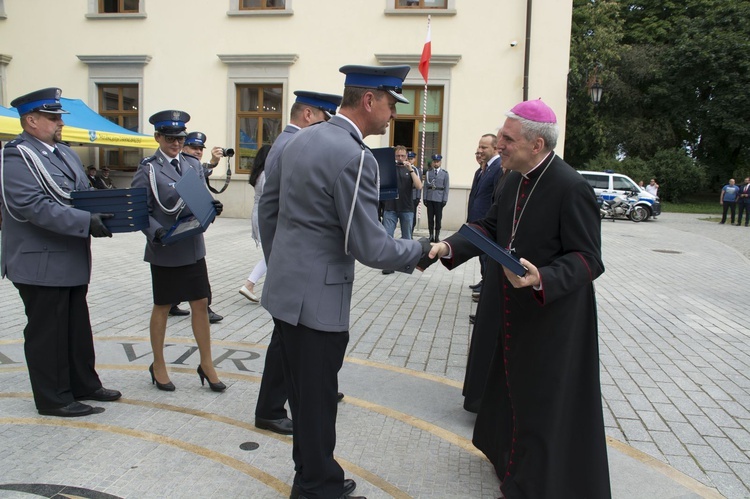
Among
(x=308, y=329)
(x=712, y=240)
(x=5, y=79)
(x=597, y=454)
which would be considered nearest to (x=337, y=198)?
(x=308, y=329)

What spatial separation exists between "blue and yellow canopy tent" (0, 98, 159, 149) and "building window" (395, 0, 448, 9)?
7.86 metres

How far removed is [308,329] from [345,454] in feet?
3.90

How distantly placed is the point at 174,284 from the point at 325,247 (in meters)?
1.88

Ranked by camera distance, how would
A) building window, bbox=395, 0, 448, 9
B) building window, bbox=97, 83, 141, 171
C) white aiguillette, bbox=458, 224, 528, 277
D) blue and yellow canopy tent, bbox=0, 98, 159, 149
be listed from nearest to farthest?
1. white aiguillette, bbox=458, 224, 528, 277
2. blue and yellow canopy tent, bbox=0, 98, 159, 149
3. building window, bbox=395, 0, 448, 9
4. building window, bbox=97, 83, 141, 171

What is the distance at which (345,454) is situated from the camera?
3.44m

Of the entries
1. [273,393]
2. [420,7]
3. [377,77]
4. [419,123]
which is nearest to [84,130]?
[419,123]

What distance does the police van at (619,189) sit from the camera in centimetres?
2349

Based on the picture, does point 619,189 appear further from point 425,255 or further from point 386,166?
point 425,255

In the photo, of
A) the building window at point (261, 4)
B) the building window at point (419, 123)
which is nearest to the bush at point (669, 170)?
the building window at point (419, 123)

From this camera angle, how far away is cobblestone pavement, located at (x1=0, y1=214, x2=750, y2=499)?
3.16 m

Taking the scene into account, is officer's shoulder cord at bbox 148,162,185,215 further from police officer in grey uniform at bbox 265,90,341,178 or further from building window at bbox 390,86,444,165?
building window at bbox 390,86,444,165

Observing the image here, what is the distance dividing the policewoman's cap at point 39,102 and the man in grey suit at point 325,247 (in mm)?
1832

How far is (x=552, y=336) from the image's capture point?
2.67m

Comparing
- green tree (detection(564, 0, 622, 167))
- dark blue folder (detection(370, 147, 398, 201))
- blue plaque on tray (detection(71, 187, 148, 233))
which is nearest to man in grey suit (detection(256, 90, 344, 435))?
dark blue folder (detection(370, 147, 398, 201))
